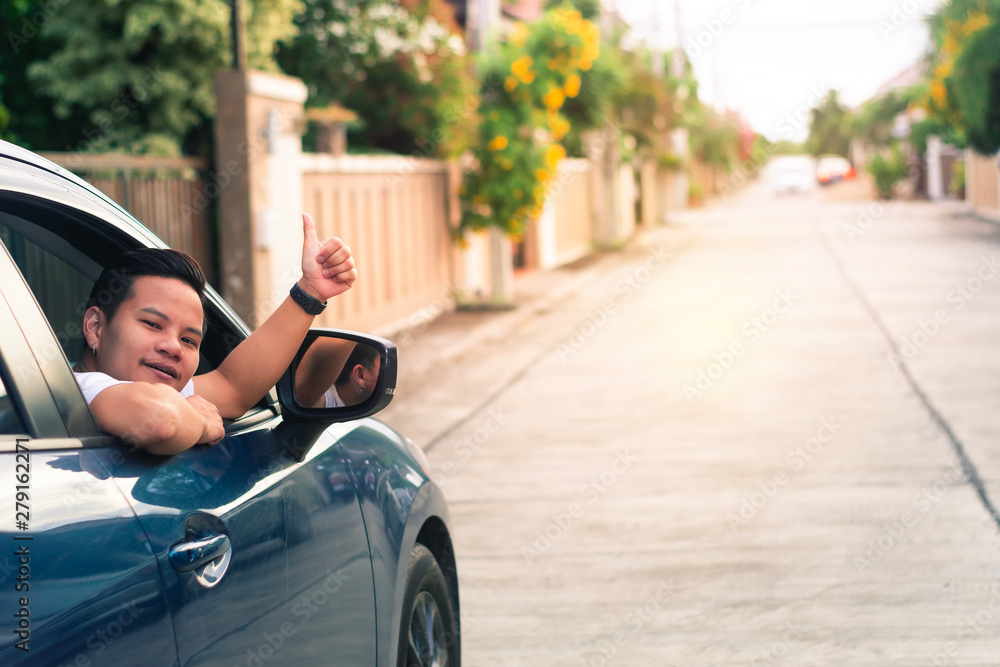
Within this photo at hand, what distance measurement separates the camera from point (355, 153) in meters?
15.0

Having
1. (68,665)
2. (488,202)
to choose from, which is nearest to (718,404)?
(488,202)

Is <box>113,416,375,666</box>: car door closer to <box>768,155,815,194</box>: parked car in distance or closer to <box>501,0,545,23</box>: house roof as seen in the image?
<box>501,0,545,23</box>: house roof

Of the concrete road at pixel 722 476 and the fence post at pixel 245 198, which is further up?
the fence post at pixel 245 198

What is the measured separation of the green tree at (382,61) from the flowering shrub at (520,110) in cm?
100

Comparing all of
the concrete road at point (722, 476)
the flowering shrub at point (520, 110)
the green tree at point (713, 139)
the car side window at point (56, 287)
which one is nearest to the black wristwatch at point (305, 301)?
the car side window at point (56, 287)

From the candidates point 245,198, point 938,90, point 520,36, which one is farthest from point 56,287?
point 938,90

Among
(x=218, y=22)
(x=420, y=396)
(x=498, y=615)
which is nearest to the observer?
(x=498, y=615)

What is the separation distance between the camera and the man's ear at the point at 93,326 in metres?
2.34

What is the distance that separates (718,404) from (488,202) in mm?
6861

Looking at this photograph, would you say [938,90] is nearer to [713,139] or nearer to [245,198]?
[245,198]

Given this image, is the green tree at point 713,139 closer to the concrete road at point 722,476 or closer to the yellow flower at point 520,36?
the yellow flower at point 520,36

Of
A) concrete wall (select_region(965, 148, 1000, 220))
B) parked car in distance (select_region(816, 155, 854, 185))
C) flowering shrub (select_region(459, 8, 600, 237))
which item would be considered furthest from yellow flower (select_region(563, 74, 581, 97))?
parked car in distance (select_region(816, 155, 854, 185))

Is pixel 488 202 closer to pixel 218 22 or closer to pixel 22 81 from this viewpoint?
pixel 218 22

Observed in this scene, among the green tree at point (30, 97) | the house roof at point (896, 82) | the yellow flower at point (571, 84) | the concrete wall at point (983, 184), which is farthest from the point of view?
the house roof at point (896, 82)
